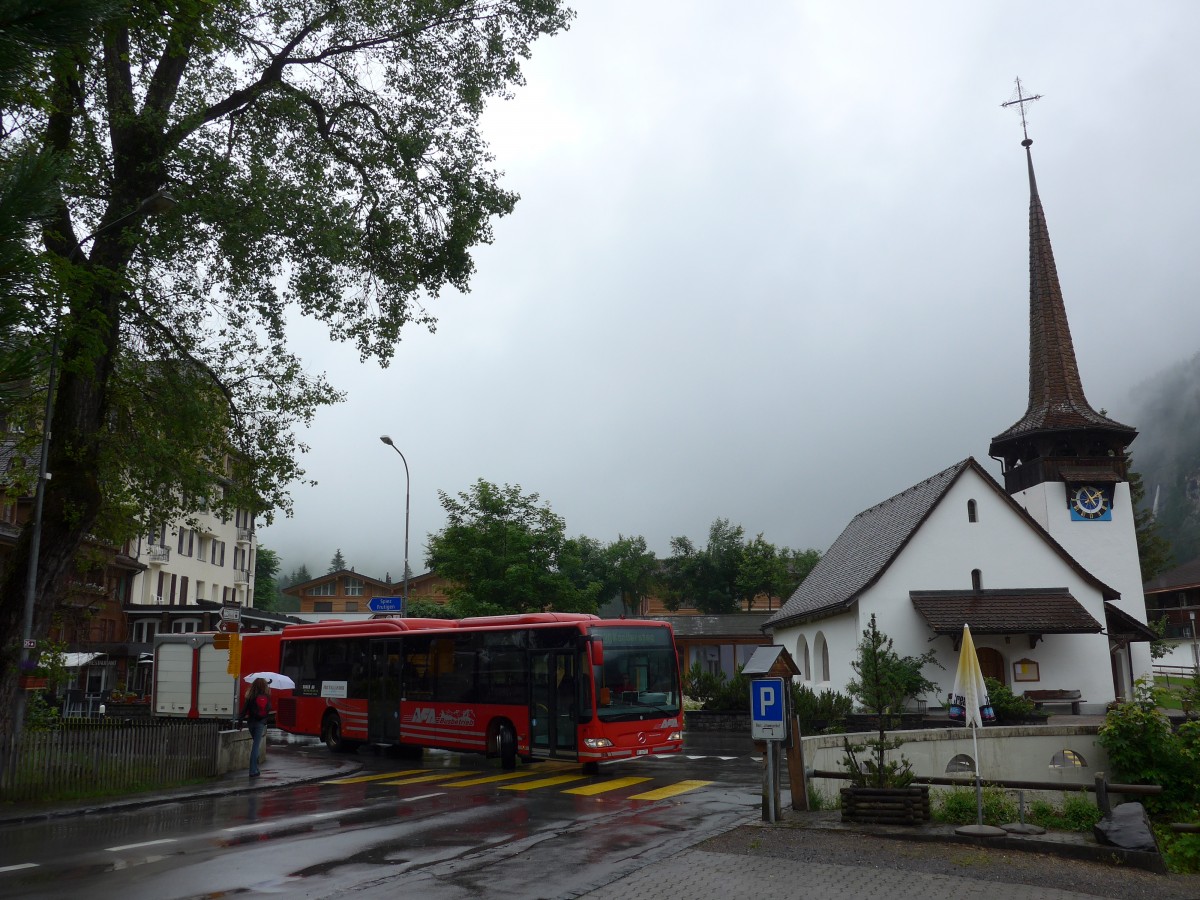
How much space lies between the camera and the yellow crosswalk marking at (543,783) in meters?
16.8

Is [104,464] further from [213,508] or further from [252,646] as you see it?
[252,646]

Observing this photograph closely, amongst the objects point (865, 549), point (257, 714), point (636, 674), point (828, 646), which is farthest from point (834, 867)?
point (865, 549)

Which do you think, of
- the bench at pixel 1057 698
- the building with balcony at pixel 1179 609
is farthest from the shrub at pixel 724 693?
the building with balcony at pixel 1179 609

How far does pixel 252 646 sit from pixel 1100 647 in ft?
90.7

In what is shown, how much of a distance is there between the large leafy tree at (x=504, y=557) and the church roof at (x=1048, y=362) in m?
22.2

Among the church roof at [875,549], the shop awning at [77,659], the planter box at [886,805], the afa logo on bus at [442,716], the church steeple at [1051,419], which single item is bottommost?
the planter box at [886,805]

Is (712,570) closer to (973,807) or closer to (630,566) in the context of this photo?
(630,566)

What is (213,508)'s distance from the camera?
18.2 metres

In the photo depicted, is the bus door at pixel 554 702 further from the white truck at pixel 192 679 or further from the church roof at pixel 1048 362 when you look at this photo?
the church roof at pixel 1048 362

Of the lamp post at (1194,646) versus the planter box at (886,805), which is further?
the lamp post at (1194,646)

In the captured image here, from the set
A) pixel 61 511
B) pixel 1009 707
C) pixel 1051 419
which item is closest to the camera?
pixel 61 511

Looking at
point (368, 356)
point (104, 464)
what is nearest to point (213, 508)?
point (104, 464)

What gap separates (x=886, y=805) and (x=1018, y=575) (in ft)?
76.2

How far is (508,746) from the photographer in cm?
1992
